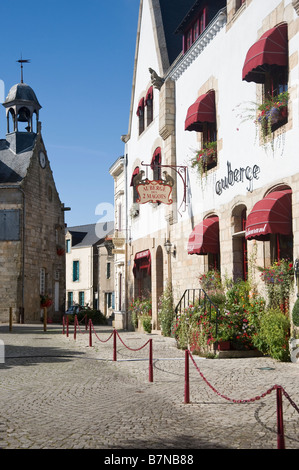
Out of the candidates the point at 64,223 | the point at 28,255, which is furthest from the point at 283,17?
the point at 64,223

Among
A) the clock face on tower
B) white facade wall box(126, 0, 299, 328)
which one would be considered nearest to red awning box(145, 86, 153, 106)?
white facade wall box(126, 0, 299, 328)

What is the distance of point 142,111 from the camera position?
2370 cm

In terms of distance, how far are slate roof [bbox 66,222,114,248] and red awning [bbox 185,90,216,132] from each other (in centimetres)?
3509

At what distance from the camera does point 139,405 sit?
736 cm

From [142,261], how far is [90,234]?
3054cm

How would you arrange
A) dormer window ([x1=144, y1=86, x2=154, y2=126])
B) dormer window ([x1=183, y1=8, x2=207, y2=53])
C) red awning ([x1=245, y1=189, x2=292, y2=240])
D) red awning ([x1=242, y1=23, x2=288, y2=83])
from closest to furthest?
red awning ([x1=245, y1=189, x2=292, y2=240]) < red awning ([x1=242, y1=23, x2=288, y2=83]) < dormer window ([x1=183, y1=8, x2=207, y2=53]) < dormer window ([x1=144, y1=86, x2=154, y2=126])

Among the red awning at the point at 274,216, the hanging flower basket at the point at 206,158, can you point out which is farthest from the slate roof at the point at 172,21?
the red awning at the point at 274,216

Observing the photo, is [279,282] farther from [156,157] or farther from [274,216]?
[156,157]

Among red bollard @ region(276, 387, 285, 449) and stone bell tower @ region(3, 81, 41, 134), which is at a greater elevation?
stone bell tower @ region(3, 81, 41, 134)

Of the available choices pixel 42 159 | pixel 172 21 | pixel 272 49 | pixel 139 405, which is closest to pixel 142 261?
pixel 172 21

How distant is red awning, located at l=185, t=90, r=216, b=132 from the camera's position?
15.4 m

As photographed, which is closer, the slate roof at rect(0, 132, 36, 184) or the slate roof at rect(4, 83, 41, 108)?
the slate roof at rect(0, 132, 36, 184)

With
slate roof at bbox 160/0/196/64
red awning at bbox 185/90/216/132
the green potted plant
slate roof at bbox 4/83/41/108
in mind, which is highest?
slate roof at bbox 4/83/41/108

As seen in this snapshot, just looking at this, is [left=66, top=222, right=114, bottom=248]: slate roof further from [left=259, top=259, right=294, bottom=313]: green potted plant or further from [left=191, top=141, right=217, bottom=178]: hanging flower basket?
[left=259, top=259, right=294, bottom=313]: green potted plant
